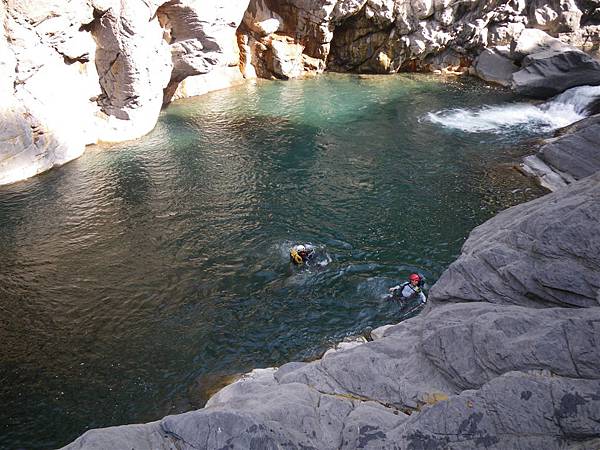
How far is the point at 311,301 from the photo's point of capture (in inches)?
577

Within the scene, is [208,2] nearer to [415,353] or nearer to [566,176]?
[566,176]

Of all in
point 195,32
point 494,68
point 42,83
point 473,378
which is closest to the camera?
point 473,378

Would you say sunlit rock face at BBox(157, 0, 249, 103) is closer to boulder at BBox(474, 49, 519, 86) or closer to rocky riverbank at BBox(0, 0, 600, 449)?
rocky riverbank at BBox(0, 0, 600, 449)

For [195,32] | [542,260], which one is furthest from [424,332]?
[195,32]

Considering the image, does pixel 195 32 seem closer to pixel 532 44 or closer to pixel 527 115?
pixel 527 115

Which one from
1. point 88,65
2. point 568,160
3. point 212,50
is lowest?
point 568,160

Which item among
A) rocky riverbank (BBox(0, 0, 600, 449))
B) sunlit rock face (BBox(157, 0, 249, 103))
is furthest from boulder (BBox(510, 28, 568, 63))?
sunlit rock face (BBox(157, 0, 249, 103))

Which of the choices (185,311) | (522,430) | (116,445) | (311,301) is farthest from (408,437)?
(185,311)

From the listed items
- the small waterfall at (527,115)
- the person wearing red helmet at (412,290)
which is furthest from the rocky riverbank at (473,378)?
the small waterfall at (527,115)

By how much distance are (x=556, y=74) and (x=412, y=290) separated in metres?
25.2

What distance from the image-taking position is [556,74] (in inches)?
1272

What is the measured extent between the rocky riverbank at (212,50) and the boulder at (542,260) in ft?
65.7

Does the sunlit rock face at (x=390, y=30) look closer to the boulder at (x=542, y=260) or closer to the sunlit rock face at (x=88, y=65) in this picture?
the sunlit rock face at (x=88, y=65)

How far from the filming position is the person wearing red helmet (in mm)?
14323
